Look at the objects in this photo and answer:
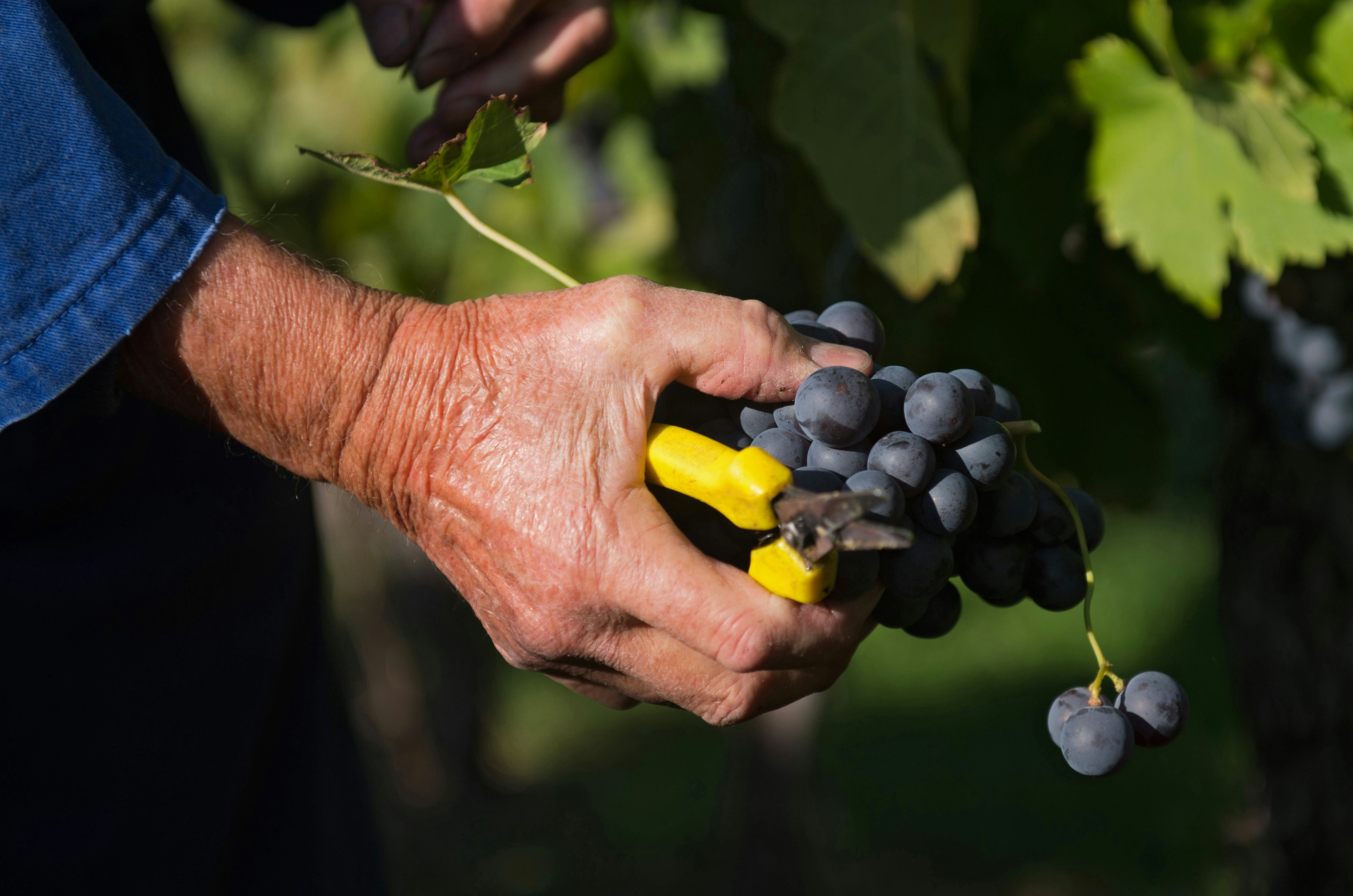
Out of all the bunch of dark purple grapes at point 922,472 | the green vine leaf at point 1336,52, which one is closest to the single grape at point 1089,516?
the bunch of dark purple grapes at point 922,472

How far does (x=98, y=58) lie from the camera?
1.66 m

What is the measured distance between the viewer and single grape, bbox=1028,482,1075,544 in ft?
4.38

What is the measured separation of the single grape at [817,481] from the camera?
1113mm

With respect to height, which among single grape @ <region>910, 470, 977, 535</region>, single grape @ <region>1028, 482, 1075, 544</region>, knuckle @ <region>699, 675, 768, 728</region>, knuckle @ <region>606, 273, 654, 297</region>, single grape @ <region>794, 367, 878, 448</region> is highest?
knuckle @ <region>606, 273, 654, 297</region>

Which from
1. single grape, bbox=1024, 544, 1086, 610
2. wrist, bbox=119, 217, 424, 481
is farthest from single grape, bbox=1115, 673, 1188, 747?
wrist, bbox=119, 217, 424, 481

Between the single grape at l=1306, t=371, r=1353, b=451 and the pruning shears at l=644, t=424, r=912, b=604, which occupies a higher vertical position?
the pruning shears at l=644, t=424, r=912, b=604

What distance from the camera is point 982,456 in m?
1.19

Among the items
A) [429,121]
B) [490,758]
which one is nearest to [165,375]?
[429,121]

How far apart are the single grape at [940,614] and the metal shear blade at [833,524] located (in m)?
0.39

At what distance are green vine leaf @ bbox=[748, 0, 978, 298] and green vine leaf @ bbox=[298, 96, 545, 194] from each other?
60cm

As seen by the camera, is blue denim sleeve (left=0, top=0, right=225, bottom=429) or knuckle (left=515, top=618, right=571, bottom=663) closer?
blue denim sleeve (left=0, top=0, right=225, bottom=429)

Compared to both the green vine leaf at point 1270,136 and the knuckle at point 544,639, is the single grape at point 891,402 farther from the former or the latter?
the green vine leaf at point 1270,136

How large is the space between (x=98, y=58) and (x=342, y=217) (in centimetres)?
184

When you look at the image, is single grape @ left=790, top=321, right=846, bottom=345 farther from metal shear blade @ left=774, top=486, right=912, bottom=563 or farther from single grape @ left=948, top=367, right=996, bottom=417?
metal shear blade @ left=774, top=486, right=912, bottom=563
